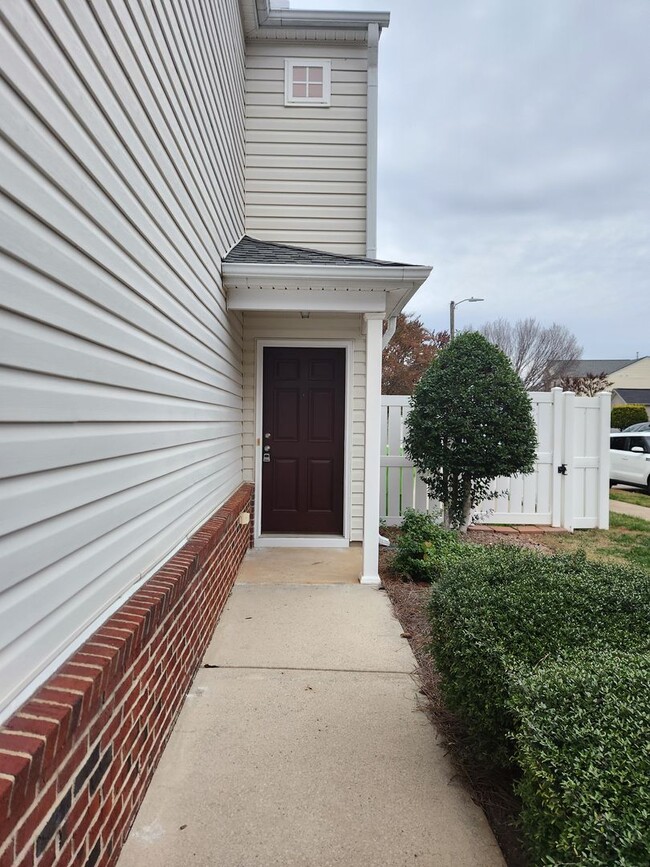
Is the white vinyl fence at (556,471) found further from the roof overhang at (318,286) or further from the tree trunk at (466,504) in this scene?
the roof overhang at (318,286)

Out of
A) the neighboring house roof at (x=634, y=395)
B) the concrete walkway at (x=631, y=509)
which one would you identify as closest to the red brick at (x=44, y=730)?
the concrete walkway at (x=631, y=509)

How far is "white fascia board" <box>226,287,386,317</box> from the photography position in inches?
182

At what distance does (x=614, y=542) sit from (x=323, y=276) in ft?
16.1

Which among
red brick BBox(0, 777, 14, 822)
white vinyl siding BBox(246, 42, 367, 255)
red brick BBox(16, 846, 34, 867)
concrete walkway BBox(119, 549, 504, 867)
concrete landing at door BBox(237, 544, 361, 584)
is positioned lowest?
concrete walkway BBox(119, 549, 504, 867)

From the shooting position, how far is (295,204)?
586 centimetres

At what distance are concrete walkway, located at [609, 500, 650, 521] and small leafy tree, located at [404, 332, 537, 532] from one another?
11.6 ft

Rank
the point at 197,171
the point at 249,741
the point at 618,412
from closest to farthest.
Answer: the point at 249,741 → the point at 197,171 → the point at 618,412

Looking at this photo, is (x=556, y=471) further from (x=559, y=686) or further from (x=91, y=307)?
(x=91, y=307)

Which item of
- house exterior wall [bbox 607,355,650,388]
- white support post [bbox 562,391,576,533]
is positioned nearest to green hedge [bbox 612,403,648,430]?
white support post [bbox 562,391,576,533]

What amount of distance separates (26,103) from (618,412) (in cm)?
2393

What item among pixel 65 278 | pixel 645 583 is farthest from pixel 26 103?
pixel 645 583

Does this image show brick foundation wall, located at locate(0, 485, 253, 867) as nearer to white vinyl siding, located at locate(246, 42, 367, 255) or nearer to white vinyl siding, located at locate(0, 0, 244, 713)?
white vinyl siding, located at locate(0, 0, 244, 713)

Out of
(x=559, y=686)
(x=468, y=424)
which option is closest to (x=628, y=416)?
(x=468, y=424)

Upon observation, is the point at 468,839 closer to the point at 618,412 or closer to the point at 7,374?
the point at 7,374
